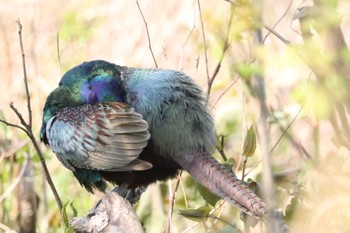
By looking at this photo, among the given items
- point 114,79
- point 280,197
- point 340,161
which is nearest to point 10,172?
point 114,79

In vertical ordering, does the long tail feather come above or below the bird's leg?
above

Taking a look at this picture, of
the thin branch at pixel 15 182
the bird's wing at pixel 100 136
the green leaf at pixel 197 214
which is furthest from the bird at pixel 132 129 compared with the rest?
the thin branch at pixel 15 182

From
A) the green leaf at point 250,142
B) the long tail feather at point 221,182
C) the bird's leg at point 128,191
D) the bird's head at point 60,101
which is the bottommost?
the bird's leg at point 128,191

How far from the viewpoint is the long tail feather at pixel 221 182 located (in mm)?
4602

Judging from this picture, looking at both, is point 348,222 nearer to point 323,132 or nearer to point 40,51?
point 323,132

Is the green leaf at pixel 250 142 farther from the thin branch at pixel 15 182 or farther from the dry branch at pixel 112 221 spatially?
the thin branch at pixel 15 182

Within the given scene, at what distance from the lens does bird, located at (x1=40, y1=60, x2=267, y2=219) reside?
16.8 feet

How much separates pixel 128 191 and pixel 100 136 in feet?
1.54

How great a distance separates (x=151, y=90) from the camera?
5.26 m

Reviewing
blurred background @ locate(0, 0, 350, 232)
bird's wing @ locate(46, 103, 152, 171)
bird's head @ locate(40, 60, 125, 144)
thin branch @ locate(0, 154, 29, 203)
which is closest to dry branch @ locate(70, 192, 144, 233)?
bird's wing @ locate(46, 103, 152, 171)

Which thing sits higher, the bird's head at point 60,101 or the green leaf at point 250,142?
the bird's head at point 60,101

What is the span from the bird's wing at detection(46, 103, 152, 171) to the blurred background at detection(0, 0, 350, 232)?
31cm

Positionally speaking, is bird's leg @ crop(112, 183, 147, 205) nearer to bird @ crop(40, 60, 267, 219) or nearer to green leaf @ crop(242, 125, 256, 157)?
bird @ crop(40, 60, 267, 219)

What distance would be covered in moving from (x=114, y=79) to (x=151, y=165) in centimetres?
61
